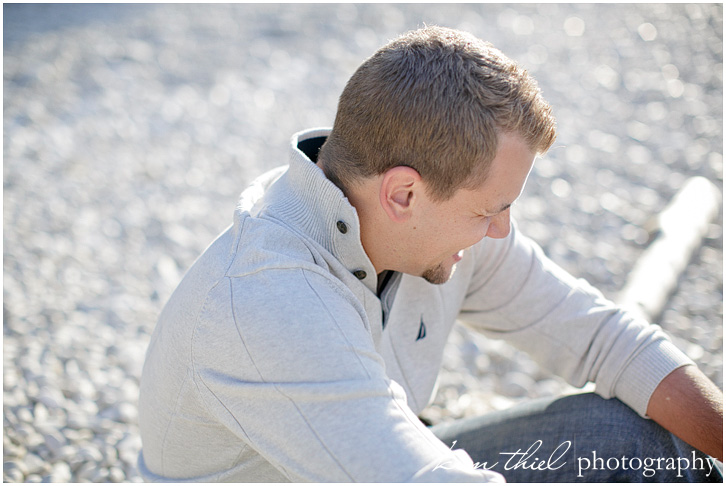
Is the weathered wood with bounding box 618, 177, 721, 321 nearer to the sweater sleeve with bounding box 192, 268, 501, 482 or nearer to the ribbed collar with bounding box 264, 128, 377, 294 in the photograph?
the ribbed collar with bounding box 264, 128, 377, 294

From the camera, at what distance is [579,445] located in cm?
193

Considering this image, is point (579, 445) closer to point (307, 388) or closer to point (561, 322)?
point (561, 322)

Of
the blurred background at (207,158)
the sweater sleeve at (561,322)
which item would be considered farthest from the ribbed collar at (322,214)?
the blurred background at (207,158)

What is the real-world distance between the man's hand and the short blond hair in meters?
0.82

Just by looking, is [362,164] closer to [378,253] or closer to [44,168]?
[378,253]

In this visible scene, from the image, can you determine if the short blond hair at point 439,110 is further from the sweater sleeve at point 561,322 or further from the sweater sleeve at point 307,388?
the sweater sleeve at point 561,322

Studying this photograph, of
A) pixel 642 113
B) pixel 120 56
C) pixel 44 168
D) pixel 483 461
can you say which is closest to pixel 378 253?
pixel 483 461

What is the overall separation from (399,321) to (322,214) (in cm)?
52

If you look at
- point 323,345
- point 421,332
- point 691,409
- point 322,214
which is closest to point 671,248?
point 691,409

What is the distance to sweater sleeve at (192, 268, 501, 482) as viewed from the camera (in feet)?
4.06

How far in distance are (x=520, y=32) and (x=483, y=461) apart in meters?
6.81

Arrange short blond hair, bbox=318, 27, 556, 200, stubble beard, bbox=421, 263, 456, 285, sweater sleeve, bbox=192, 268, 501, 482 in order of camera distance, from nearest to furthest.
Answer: sweater sleeve, bbox=192, 268, 501, 482, short blond hair, bbox=318, 27, 556, 200, stubble beard, bbox=421, 263, 456, 285

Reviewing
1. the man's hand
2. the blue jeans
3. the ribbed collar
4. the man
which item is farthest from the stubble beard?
the man's hand

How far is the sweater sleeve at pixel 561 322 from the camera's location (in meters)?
1.95
